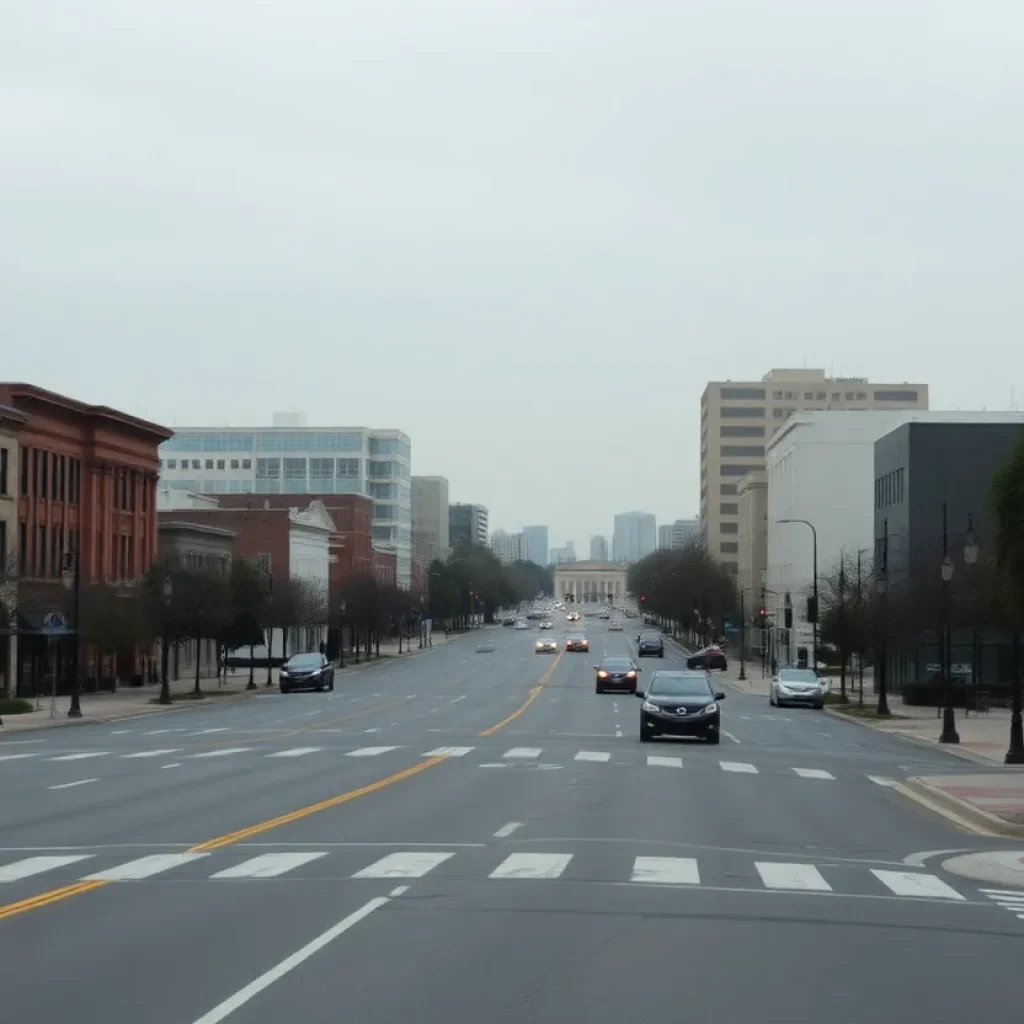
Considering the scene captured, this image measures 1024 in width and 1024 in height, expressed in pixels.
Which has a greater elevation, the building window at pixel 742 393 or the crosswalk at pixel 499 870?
the building window at pixel 742 393

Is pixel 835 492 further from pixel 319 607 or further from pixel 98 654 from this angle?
pixel 98 654


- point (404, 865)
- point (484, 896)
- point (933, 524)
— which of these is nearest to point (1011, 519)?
point (404, 865)

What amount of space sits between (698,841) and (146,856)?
6.09m

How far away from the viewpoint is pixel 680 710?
127ft

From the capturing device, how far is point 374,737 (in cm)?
4150

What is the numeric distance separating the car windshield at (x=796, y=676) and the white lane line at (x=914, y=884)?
48952 millimetres

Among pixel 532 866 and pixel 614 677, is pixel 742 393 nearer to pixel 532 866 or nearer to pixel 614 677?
pixel 614 677

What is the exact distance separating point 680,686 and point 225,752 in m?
10.8

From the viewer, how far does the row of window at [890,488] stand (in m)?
83.2

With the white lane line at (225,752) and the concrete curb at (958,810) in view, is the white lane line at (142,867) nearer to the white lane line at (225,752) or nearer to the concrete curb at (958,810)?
the concrete curb at (958,810)

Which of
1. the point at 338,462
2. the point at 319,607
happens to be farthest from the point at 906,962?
A: the point at 338,462

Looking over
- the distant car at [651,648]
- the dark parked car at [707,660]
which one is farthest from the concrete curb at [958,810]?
the distant car at [651,648]

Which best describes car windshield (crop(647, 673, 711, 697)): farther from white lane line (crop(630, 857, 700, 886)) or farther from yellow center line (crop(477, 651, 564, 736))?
white lane line (crop(630, 857, 700, 886))

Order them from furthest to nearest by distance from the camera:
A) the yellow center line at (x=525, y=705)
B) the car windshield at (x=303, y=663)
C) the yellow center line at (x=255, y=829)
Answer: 1. the car windshield at (x=303, y=663)
2. the yellow center line at (x=525, y=705)
3. the yellow center line at (x=255, y=829)
